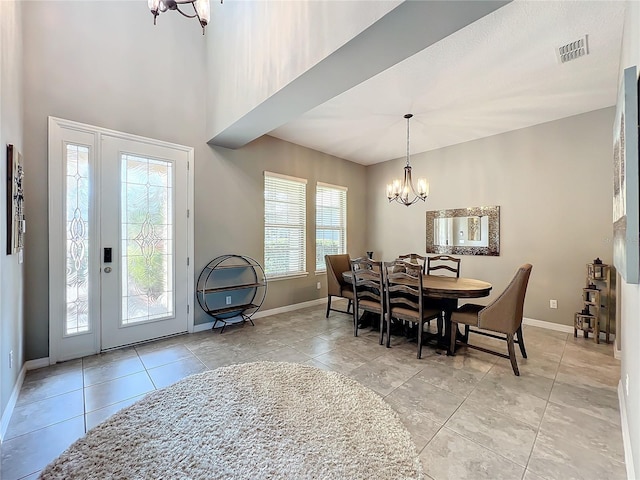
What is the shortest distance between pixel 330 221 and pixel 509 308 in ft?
11.7

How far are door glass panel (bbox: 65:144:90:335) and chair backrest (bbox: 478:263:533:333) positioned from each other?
4.19 metres

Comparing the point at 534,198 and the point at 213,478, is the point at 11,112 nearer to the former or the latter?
the point at 213,478

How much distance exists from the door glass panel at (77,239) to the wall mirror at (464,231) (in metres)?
5.10

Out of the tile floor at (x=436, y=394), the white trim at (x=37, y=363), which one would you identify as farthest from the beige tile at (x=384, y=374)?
the white trim at (x=37, y=363)

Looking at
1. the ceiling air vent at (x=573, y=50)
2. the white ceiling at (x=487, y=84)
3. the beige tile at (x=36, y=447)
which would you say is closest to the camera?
the beige tile at (x=36, y=447)

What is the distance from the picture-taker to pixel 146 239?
3.36m

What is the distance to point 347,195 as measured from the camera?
5918mm

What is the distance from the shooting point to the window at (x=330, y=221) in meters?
5.39

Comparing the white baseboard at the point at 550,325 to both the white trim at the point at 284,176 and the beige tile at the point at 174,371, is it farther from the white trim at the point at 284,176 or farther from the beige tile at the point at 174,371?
the beige tile at the point at 174,371

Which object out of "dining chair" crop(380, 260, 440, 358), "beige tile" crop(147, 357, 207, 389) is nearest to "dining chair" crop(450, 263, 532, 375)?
"dining chair" crop(380, 260, 440, 358)

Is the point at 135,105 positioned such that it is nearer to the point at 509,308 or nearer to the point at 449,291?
the point at 449,291

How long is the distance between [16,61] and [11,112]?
564 mm

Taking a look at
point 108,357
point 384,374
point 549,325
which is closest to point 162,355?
point 108,357

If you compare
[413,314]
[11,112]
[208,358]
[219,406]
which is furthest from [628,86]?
[11,112]
